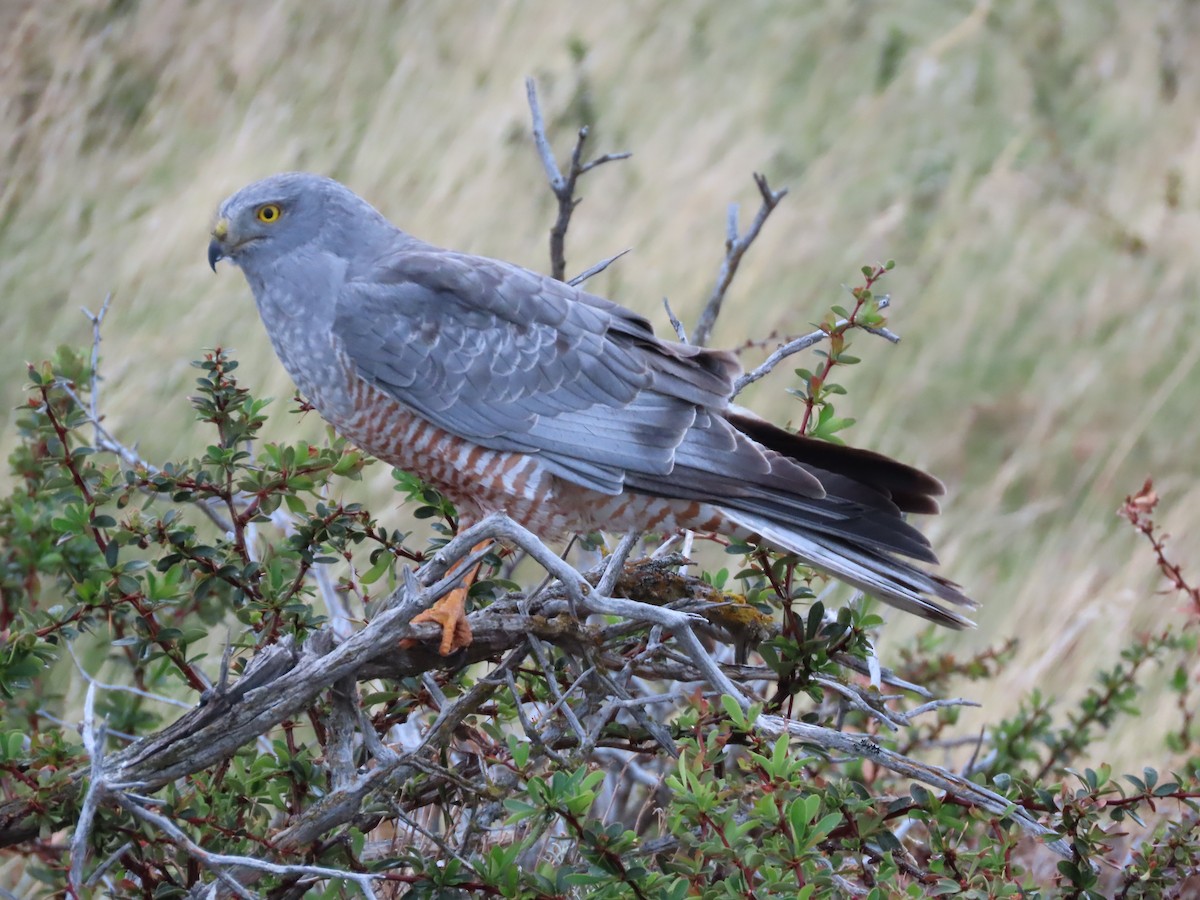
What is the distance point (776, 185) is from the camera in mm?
7340

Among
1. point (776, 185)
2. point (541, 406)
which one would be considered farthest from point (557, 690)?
point (776, 185)

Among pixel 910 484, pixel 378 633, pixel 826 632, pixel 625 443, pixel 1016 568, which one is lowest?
pixel 378 633

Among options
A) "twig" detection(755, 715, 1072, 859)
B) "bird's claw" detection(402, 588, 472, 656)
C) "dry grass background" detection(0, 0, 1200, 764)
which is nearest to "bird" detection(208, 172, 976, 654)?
"bird's claw" detection(402, 588, 472, 656)

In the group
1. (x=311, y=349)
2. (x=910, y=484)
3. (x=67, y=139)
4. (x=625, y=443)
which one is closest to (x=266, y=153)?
→ (x=67, y=139)

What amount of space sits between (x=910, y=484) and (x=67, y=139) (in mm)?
4918

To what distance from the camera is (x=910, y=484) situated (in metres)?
3.00

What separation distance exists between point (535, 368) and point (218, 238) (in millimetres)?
890

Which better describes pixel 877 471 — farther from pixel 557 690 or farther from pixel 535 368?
pixel 557 690

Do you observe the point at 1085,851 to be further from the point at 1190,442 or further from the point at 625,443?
the point at 1190,442

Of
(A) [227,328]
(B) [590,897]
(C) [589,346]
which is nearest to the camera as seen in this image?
(B) [590,897]

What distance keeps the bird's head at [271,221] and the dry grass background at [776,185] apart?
1.91 m

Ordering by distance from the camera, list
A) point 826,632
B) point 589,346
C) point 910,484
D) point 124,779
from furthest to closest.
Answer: point 589,346 → point 910,484 → point 826,632 → point 124,779

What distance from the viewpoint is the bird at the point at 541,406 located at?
297cm

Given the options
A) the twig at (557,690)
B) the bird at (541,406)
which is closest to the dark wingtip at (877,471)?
the bird at (541,406)
